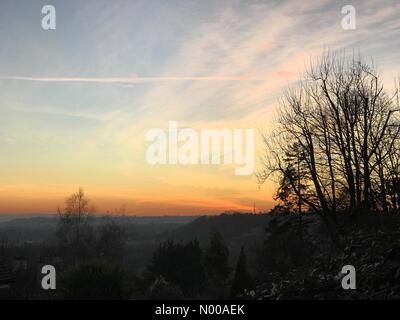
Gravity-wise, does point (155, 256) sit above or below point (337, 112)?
below

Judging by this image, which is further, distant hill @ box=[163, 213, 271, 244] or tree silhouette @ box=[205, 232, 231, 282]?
distant hill @ box=[163, 213, 271, 244]

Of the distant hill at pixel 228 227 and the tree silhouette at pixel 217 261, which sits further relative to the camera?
the distant hill at pixel 228 227

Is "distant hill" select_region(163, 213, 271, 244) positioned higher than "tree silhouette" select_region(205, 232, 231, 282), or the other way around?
"tree silhouette" select_region(205, 232, 231, 282)

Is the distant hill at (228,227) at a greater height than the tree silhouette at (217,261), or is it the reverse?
the tree silhouette at (217,261)

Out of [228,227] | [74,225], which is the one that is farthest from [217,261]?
[228,227]

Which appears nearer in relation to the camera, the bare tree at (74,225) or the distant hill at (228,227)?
the bare tree at (74,225)

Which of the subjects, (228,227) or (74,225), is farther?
(228,227)

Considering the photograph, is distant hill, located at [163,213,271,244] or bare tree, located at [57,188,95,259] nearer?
bare tree, located at [57,188,95,259]

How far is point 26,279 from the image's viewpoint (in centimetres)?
3706

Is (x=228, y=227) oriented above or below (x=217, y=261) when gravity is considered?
below

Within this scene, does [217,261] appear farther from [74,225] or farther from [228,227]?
[228,227]
